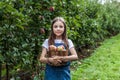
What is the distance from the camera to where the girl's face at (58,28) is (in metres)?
3.54

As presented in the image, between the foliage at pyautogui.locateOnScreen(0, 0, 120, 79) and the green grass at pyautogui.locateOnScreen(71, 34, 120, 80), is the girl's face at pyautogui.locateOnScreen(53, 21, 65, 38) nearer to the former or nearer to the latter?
the foliage at pyautogui.locateOnScreen(0, 0, 120, 79)

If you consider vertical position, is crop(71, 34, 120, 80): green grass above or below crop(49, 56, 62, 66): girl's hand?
below

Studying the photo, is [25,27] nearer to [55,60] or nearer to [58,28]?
[58,28]

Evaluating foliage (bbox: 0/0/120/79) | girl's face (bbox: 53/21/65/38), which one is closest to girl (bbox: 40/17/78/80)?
girl's face (bbox: 53/21/65/38)

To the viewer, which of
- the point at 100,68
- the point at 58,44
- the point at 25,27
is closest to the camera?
the point at 58,44

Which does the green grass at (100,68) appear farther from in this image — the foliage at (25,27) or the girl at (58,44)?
the girl at (58,44)

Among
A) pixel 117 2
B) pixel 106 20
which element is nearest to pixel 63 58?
pixel 106 20

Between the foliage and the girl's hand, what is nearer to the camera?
the girl's hand

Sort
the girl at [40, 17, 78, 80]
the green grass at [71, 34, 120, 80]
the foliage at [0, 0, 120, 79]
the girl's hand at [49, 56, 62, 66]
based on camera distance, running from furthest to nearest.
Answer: the green grass at [71, 34, 120, 80], the foliage at [0, 0, 120, 79], the girl at [40, 17, 78, 80], the girl's hand at [49, 56, 62, 66]

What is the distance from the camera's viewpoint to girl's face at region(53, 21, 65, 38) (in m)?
3.54

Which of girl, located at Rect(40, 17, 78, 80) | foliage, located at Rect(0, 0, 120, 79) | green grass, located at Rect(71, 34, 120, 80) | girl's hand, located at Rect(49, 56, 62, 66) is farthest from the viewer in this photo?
green grass, located at Rect(71, 34, 120, 80)

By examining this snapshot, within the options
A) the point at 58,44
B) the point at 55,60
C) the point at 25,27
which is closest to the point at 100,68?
the point at 25,27

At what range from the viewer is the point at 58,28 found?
11.6ft

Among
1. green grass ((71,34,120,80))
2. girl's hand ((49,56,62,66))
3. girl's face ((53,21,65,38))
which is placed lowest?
green grass ((71,34,120,80))
